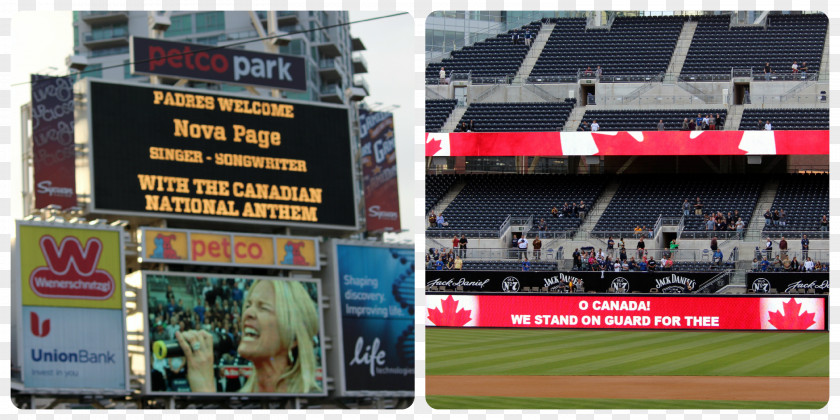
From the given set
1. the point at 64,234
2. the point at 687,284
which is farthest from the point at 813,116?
the point at 64,234

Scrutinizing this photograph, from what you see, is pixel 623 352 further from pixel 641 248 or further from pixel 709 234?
pixel 709 234

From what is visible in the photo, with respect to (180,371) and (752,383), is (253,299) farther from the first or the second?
(752,383)

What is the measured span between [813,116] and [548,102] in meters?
5.94

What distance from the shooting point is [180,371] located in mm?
12836

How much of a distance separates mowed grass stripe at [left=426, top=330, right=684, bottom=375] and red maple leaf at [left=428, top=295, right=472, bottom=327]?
4.98 ft

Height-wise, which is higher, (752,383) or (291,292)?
(291,292)

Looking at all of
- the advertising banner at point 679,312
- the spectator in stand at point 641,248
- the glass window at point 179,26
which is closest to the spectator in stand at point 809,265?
the advertising banner at point 679,312

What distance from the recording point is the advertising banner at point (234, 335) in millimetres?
12406

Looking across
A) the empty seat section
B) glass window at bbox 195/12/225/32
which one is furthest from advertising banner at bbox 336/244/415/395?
the empty seat section

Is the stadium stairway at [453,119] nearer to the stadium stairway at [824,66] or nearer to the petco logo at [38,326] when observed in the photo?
the stadium stairway at [824,66]

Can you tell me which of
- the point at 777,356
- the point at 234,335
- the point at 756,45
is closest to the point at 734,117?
the point at 756,45

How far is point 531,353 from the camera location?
1739 centimetres

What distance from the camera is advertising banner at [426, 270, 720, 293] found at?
20000mm

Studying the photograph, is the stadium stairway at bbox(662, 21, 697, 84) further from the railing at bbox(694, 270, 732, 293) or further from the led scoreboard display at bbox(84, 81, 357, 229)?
the led scoreboard display at bbox(84, 81, 357, 229)
